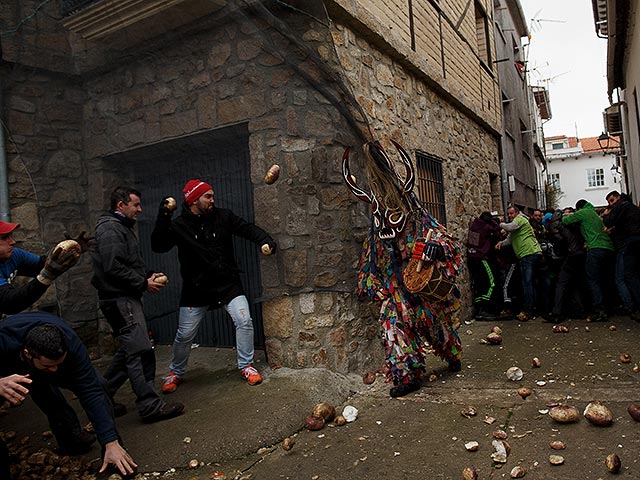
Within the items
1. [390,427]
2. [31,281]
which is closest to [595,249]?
[390,427]

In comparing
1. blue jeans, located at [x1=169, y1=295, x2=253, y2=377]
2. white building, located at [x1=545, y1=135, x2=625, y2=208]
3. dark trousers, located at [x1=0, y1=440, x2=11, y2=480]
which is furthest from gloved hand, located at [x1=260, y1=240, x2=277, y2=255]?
white building, located at [x1=545, y1=135, x2=625, y2=208]

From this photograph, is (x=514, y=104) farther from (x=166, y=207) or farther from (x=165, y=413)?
(x=165, y=413)

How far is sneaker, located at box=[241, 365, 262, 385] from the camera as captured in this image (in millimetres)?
3844

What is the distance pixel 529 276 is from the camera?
6.80 m

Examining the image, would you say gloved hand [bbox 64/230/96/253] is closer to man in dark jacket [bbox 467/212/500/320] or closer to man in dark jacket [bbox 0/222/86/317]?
man in dark jacket [bbox 0/222/86/317]

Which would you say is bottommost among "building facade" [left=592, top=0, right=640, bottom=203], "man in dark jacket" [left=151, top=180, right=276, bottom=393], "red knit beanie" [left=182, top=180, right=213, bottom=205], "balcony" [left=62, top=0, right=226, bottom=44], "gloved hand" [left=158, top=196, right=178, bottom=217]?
"man in dark jacket" [left=151, top=180, right=276, bottom=393]

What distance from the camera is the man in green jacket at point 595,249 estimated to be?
20.2 feet

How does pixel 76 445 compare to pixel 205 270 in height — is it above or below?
below

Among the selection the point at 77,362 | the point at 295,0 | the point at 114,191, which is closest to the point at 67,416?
the point at 77,362

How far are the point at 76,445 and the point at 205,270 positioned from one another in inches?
57.4

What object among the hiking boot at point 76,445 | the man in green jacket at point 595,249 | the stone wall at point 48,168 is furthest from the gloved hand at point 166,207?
the man in green jacket at point 595,249

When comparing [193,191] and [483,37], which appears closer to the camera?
[193,191]

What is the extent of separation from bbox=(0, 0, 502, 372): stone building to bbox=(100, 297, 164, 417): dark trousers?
28 cm

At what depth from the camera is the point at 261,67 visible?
13.2 ft
